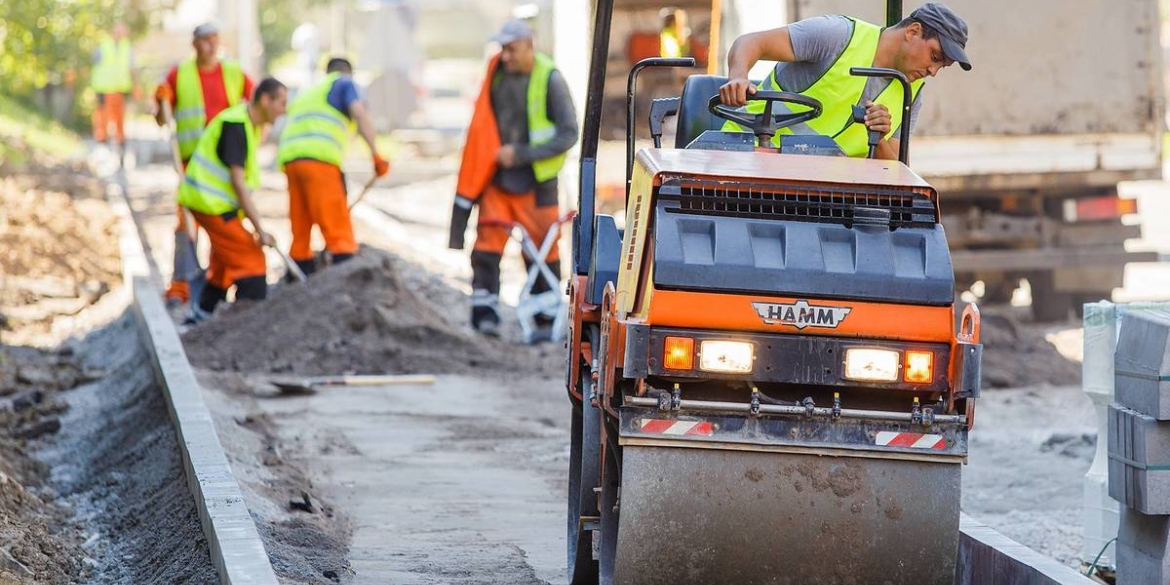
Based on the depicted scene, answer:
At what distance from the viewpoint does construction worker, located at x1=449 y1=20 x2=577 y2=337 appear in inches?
487

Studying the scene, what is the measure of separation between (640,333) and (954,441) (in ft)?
2.96

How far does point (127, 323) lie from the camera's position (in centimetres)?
1249

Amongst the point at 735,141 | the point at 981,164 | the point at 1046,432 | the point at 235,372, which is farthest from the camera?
the point at 981,164

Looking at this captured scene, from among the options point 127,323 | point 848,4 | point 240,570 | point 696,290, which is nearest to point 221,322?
point 127,323

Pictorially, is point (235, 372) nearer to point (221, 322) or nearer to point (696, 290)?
point (221, 322)

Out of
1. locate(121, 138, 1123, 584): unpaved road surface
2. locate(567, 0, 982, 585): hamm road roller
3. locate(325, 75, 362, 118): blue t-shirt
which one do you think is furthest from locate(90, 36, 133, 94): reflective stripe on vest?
locate(567, 0, 982, 585): hamm road roller

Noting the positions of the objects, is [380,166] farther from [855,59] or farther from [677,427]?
[677,427]

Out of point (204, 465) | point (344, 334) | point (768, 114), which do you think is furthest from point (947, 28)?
point (344, 334)

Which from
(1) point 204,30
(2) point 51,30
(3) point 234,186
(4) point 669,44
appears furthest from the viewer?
(2) point 51,30

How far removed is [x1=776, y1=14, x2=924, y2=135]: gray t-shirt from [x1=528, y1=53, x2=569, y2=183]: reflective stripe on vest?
19.6ft

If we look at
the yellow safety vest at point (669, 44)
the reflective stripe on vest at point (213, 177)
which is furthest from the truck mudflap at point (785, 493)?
the yellow safety vest at point (669, 44)

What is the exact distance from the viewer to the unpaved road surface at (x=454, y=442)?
7094mm

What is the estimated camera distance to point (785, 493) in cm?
506

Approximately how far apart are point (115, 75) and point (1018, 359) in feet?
59.6
